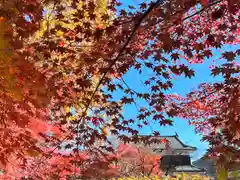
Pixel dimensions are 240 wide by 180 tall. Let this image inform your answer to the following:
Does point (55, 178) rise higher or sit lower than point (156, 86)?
lower

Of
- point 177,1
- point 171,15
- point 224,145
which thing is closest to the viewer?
point 177,1

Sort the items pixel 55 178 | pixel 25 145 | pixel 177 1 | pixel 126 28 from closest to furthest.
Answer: pixel 177 1 → pixel 126 28 → pixel 25 145 → pixel 55 178

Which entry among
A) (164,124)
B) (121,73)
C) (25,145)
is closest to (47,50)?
(121,73)

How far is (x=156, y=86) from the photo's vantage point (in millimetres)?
6305

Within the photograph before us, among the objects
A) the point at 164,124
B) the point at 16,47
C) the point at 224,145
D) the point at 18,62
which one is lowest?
the point at 224,145

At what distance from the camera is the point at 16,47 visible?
505 centimetres

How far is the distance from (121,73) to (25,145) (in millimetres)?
2108

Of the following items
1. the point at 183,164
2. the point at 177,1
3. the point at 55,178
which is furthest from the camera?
the point at 183,164

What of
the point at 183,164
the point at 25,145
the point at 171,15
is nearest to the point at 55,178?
the point at 25,145

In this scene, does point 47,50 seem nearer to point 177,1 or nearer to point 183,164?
point 177,1

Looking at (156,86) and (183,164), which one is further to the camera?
(183,164)

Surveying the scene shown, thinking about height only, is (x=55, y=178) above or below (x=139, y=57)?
below

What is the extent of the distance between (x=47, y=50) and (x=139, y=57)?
1.70 m

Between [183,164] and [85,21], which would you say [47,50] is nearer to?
[85,21]
